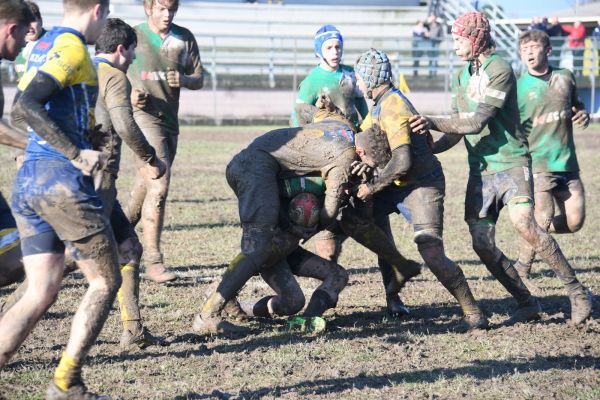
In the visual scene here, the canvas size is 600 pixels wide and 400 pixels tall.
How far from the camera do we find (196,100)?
1115 inches

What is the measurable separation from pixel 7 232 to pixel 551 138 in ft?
15.7

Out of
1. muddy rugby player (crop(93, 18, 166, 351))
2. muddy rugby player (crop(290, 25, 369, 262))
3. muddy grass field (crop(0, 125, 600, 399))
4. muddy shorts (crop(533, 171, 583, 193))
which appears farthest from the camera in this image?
muddy shorts (crop(533, 171, 583, 193))

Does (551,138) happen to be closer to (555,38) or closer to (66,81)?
(66,81)

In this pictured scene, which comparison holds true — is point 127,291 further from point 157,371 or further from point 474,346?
point 474,346

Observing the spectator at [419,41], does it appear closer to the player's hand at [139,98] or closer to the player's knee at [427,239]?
the player's hand at [139,98]

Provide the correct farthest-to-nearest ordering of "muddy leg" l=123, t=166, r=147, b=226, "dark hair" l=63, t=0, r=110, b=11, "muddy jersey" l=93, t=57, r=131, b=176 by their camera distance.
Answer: "muddy leg" l=123, t=166, r=147, b=226 → "muddy jersey" l=93, t=57, r=131, b=176 → "dark hair" l=63, t=0, r=110, b=11

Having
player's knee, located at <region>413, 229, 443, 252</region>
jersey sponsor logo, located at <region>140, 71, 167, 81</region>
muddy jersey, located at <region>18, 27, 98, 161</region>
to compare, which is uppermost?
muddy jersey, located at <region>18, 27, 98, 161</region>

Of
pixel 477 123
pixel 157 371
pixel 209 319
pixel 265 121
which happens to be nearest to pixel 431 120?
pixel 477 123

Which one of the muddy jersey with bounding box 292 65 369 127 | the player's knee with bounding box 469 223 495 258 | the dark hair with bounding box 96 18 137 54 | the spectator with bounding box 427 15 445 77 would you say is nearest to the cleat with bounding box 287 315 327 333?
the player's knee with bounding box 469 223 495 258

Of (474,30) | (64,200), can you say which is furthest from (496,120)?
(64,200)

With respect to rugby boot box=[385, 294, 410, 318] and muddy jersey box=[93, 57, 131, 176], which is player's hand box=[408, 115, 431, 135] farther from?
muddy jersey box=[93, 57, 131, 176]

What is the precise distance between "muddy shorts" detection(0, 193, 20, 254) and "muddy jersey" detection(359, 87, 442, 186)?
2453 millimetres

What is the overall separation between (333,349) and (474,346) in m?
0.94

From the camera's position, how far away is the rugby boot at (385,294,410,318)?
23.0 feet
